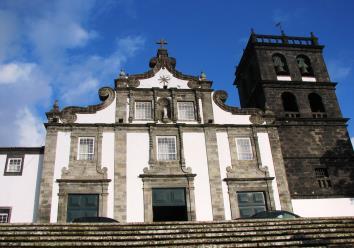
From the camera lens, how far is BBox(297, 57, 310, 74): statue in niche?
2490 cm

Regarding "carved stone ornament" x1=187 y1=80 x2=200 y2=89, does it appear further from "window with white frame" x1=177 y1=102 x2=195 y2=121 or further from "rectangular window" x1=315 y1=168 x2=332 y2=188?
"rectangular window" x1=315 y1=168 x2=332 y2=188

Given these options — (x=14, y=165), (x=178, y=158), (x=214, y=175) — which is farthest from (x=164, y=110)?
(x=14, y=165)

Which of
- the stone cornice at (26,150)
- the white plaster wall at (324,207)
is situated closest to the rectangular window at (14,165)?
the stone cornice at (26,150)

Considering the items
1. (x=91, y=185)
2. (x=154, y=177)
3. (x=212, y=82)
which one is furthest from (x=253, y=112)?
(x=91, y=185)

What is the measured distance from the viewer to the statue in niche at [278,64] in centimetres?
2458

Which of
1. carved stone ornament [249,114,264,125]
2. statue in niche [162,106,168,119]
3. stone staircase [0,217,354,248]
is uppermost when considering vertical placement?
statue in niche [162,106,168,119]

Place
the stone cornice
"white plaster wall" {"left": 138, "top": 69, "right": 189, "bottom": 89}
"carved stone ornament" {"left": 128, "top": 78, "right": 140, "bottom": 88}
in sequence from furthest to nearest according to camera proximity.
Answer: "white plaster wall" {"left": 138, "top": 69, "right": 189, "bottom": 89} < "carved stone ornament" {"left": 128, "top": 78, "right": 140, "bottom": 88} < the stone cornice

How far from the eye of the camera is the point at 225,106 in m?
21.3

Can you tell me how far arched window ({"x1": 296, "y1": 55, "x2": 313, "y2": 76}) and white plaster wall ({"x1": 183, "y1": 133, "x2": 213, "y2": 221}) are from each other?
9.58m

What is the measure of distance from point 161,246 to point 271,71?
1747cm

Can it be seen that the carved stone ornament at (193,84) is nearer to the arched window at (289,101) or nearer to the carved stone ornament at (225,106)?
the carved stone ornament at (225,106)

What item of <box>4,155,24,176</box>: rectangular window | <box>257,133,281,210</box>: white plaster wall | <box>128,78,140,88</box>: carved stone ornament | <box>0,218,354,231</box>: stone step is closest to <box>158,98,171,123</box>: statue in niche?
<box>128,78,140,88</box>: carved stone ornament

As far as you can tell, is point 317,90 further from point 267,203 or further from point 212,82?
point 267,203

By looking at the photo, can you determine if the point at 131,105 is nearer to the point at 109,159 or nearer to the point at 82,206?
the point at 109,159
